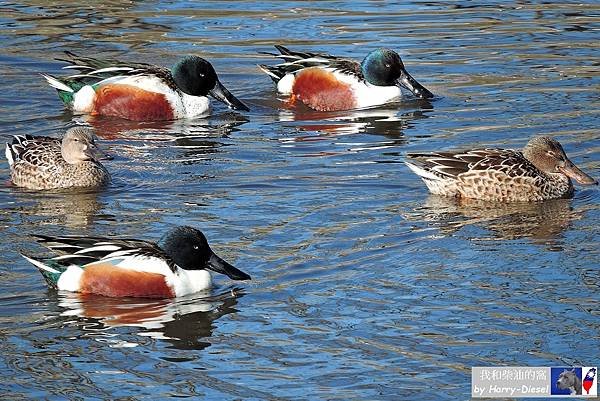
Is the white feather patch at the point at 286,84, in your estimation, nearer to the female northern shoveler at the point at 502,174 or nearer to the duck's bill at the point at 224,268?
the female northern shoveler at the point at 502,174

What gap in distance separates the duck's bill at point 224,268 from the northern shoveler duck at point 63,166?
8.87 ft

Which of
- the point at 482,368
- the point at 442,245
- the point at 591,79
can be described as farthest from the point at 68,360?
the point at 591,79

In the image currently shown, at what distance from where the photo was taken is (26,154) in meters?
11.2

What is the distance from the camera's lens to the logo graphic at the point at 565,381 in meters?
7.01

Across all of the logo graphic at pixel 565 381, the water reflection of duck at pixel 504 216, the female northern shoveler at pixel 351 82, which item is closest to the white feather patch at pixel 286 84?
the female northern shoveler at pixel 351 82

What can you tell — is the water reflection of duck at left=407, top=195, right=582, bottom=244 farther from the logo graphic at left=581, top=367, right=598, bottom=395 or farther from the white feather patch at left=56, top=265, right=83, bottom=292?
the white feather patch at left=56, top=265, right=83, bottom=292

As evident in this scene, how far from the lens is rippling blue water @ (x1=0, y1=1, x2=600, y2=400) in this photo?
7473 mm

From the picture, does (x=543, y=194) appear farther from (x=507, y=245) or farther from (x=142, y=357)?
(x=142, y=357)

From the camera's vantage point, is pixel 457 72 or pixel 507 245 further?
pixel 457 72

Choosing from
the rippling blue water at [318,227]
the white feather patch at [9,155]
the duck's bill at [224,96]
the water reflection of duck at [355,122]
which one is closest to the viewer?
the rippling blue water at [318,227]

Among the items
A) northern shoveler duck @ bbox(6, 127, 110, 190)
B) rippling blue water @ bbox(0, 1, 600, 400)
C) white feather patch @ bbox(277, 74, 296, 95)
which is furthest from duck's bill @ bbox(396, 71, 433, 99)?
northern shoveler duck @ bbox(6, 127, 110, 190)

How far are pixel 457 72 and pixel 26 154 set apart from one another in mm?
5396

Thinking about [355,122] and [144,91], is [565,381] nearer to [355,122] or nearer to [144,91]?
[355,122]

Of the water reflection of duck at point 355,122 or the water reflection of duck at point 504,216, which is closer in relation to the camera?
the water reflection of duck at point 504,216
